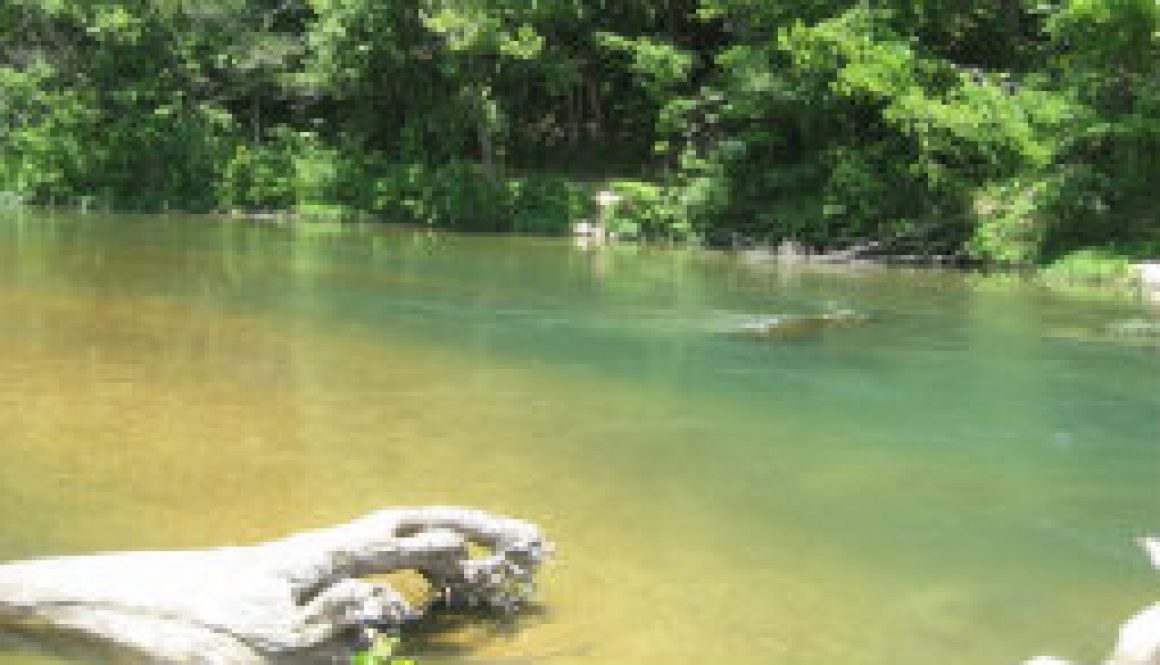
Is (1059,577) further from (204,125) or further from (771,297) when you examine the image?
(204,125)

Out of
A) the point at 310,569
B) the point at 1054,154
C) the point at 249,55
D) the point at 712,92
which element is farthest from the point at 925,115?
the point at 310,569

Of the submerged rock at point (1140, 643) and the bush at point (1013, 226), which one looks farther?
the bush at point (1013, 226)

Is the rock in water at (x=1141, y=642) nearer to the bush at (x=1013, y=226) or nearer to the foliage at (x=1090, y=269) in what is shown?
the foliage at (x=1090, y=269)

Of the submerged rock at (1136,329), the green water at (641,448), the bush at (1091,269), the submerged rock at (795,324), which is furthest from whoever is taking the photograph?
the bush at (1091,269)

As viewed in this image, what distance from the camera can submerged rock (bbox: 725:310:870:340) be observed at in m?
18.2

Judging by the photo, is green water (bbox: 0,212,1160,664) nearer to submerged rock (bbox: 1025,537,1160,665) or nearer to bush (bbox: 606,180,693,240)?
submerged rock (bbox: 1025,537,1160,665)

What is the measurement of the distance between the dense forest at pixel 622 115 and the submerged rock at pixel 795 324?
345 inches

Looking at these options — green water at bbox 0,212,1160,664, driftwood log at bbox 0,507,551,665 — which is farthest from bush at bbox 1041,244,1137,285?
driftwood log at bbox 0,507,551,665

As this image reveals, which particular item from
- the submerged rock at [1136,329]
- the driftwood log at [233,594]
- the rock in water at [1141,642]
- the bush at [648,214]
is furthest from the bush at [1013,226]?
the driftwood log at [233,594]

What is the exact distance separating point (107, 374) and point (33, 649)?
7536 mm

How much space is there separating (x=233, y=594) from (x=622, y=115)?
34.1 m

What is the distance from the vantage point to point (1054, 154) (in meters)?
27.7

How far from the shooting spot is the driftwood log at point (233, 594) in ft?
21.7

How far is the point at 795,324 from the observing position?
18922 mm
